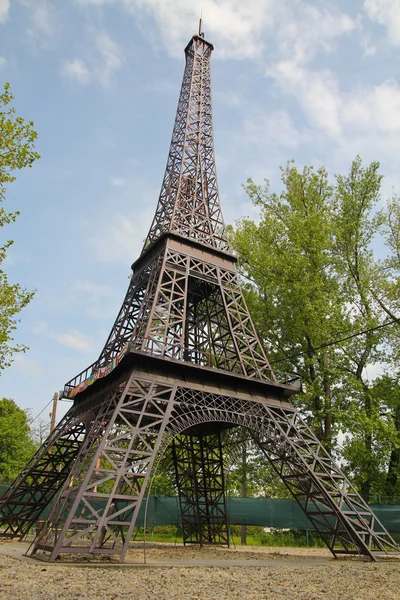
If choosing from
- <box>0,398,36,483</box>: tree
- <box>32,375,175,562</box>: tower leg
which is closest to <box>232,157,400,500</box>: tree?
<box>32,375,175,562</box>: tower leg

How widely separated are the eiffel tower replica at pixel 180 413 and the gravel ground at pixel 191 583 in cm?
203

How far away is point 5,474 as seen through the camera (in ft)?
145

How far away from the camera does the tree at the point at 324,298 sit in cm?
2320

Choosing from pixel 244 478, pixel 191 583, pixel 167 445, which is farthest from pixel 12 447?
pixel 191 583

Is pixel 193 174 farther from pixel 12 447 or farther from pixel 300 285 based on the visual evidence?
pixel 12 447

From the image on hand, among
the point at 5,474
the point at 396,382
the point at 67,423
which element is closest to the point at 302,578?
the point at 67,423

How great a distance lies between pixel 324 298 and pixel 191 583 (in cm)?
1753

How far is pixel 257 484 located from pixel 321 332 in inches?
443

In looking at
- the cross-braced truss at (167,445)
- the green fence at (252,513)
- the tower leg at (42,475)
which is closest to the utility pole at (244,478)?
the green fence at (252,513)

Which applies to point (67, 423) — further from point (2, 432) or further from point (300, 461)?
point (2, 432)

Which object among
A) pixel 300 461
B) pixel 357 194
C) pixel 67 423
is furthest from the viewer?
pixel 357 194

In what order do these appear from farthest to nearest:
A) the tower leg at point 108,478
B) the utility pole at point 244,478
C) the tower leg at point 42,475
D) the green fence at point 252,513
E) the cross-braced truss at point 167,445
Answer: the utility pole at point 244,478 < the green fence at point 252,513 < the tower leg at point 42,475 < the cross-braced truss at point 167,445 < the tower leg at point 108,478

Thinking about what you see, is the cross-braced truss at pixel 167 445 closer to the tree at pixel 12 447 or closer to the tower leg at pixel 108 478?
the tower leg at pixel 108 478

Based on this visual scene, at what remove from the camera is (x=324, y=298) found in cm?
2381
